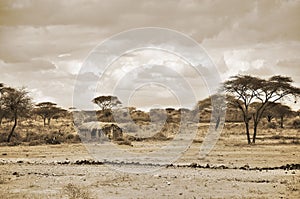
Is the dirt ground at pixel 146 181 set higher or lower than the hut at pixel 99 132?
lower

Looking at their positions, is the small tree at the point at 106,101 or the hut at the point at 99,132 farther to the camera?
the small tree at the point at 106,101

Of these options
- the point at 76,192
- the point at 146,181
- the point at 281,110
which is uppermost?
the point at 281,110

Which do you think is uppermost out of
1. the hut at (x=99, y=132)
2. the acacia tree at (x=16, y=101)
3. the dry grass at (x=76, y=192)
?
the acacia tree at (x=16, y=101)

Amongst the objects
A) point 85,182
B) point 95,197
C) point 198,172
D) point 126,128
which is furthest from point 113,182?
point 126,128

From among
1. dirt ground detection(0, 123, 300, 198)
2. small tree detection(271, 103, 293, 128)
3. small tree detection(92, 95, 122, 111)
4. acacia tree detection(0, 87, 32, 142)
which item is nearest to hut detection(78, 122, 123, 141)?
acacia tree detection(0, 87, 32, 142)

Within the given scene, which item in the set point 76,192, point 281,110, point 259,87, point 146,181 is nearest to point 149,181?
Answer: point 146,181

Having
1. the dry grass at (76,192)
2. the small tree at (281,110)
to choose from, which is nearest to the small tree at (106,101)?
the small tree at (281,110)

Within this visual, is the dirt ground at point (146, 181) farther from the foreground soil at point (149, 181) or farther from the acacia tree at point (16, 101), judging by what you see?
the acacia tree at point (16, 101)

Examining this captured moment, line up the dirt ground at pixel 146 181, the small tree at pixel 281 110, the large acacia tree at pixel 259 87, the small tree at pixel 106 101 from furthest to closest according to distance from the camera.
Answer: the small tree at pixel 281 110
the small tree at pixel 106 101
the large acacia tree at pixel 259 87
the dirt ground at pixel 146 181

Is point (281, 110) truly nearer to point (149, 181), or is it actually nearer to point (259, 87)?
point (259, 87)

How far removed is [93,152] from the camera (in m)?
30.2

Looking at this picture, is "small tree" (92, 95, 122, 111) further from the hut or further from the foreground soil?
the foreground soil

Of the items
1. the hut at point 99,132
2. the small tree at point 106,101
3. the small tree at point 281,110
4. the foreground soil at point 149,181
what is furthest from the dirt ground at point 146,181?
the small tree at point 281,110

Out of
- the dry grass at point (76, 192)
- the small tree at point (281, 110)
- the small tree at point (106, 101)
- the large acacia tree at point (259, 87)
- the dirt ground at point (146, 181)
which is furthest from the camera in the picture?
the small tree at point (281, 110)
